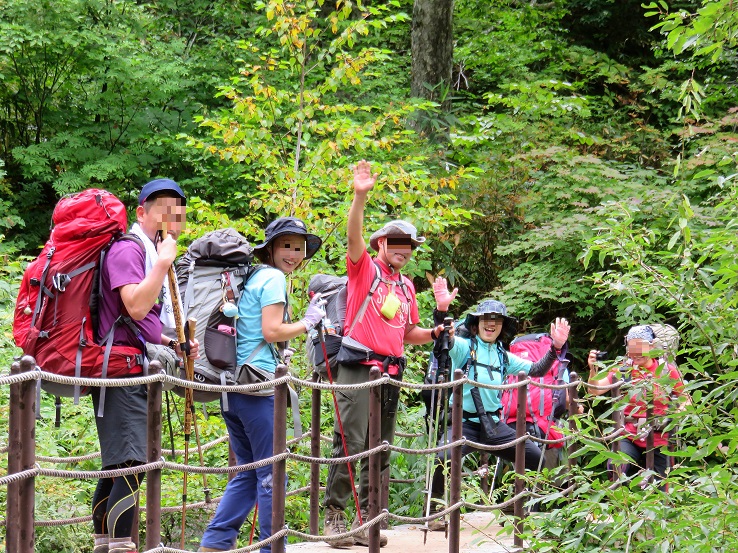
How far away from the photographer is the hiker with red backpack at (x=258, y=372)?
4.73m

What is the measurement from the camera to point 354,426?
18.6 ft

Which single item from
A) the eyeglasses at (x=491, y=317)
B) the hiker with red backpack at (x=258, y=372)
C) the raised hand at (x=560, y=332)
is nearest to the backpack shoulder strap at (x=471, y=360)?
the eyeglasses at (x=491, y=317)

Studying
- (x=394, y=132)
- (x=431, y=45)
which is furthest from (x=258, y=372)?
(x=431, y=45)

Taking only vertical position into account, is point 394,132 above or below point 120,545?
above

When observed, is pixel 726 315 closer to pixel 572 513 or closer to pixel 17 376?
pixel 572 513

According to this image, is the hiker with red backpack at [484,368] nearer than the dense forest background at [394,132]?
Yes

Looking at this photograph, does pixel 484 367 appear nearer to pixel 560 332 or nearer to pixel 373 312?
pixel 560 332

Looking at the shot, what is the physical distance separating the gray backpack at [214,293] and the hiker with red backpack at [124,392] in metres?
0.55

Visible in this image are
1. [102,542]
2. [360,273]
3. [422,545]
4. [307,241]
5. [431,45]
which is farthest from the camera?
[431,45]

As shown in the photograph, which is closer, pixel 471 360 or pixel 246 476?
pixel 246 476

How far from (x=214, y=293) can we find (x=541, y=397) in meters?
3.82

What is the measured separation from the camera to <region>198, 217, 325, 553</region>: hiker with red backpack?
186 inches

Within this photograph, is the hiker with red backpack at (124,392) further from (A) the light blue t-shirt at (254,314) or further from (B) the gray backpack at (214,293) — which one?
(A) the light blue t-shirt at (254,314)

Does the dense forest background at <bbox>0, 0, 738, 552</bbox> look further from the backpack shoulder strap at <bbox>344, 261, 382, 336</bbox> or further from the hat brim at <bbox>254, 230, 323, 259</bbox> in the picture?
the hat brim at <bbox>254, 230, 323, 259</bbox>
